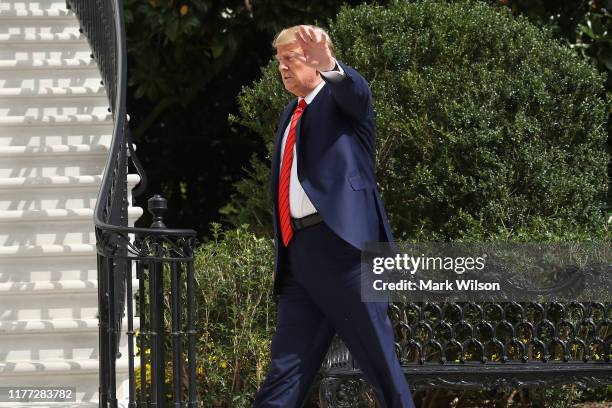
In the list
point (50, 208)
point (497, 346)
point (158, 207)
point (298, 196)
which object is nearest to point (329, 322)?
point (298, 196)

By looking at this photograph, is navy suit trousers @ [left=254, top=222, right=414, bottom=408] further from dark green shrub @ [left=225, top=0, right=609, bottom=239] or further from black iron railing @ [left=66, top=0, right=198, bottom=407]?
dark green shrub @ [left=225, top=0, right=609, bottom=239]

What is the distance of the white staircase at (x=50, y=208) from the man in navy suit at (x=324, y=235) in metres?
1.84

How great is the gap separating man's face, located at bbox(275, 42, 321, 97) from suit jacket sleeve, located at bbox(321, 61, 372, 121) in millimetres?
213

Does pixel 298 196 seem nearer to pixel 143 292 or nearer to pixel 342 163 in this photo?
pixel 342 163

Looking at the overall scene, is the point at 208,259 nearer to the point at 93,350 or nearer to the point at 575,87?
the point at 93,350

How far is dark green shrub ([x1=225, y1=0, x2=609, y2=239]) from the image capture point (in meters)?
7.70

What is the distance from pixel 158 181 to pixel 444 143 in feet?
15.6

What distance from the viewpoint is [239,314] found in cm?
691

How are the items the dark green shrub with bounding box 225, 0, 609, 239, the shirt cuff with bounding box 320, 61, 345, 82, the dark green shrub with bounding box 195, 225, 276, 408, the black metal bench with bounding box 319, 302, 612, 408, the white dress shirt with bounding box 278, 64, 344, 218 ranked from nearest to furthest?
the shirt cuff with bounding box 320, 61, 345, 82, the white dress shirt with bounding box 278, 64, 344, 218, the black metal bench with bounding box 319, 302, 612, 408, the dark green shrub with bounding box 195, 225, 276, 408, the dark green shrub with bounding box 225, 0, 609, 239

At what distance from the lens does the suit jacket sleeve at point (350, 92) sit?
452cm

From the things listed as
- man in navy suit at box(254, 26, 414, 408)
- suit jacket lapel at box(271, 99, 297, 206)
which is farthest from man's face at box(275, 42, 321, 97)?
suit jacket lapel at box(271, 99, 297, 206)

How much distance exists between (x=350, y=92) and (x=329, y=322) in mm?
944

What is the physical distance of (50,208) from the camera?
23.7ft

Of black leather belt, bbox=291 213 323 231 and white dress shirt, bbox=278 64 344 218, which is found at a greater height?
white dress shirt, bbox=278 64 344 218
